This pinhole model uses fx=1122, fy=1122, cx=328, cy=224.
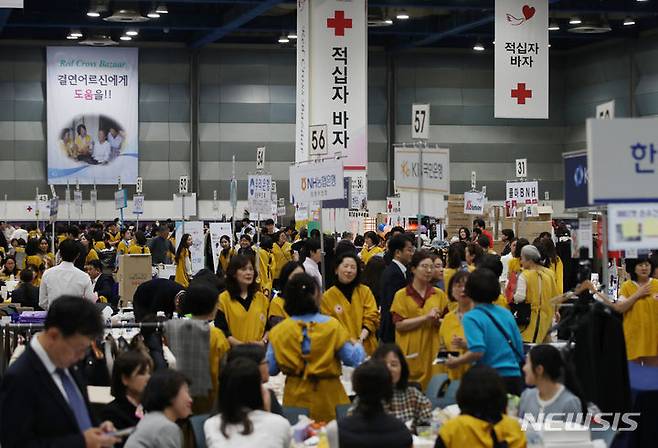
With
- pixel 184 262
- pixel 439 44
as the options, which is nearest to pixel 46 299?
pixel 184 262

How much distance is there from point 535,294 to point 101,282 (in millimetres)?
5347

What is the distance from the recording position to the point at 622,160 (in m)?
5.23

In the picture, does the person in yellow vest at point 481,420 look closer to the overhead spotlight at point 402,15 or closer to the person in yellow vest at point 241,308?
the person in yellow vest at point 241,308

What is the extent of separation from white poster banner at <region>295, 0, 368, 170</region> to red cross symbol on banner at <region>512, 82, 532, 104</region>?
2.38m

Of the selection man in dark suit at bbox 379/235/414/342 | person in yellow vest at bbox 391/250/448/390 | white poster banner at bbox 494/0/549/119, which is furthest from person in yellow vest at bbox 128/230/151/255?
person in yellow vest at bbox 391/250/448/390

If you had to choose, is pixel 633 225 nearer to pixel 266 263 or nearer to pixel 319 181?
pixel 319 181

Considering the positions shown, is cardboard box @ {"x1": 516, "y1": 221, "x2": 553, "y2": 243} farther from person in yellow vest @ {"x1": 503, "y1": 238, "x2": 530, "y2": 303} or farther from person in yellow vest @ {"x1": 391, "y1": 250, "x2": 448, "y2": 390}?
person in yellow vest @ {"x1": 391, "y1": 250, "x2": 448, "y2": 390}

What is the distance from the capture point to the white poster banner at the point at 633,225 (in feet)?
16.9

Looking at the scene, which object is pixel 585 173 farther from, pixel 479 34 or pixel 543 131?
pixel 543 131

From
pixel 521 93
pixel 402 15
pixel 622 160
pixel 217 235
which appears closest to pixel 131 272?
pixel 217 235

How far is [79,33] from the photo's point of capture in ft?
102

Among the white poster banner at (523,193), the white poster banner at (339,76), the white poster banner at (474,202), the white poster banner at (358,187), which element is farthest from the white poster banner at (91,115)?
the white poster banner at (339,76)

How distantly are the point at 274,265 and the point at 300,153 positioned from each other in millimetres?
1956

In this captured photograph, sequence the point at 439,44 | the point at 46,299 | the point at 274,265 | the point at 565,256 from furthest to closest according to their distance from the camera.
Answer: the point at 439,44 < the point at 274,265 < the point at 565,256 < the point at 46,299
